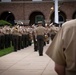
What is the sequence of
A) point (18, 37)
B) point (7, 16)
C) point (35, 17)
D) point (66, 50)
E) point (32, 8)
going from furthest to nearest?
1. point (7, 16)
2. point (35, 17)
3. point (32, 8)
4. point (18, 37)
5. point (66, 50)

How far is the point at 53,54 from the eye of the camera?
2928mm

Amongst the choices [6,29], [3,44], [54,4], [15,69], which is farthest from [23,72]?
[54,4]

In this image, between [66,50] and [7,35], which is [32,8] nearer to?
[7,35]

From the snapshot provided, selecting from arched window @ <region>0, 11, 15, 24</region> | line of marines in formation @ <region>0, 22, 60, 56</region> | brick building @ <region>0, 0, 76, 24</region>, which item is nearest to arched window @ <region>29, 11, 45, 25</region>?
brick building @ <region>0, 0, 76, 24</region>

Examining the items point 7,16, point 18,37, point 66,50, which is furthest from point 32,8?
point 66,50

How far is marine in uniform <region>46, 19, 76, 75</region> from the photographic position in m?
2.84

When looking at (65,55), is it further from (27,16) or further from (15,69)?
(27,16)

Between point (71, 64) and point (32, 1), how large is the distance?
47.5m

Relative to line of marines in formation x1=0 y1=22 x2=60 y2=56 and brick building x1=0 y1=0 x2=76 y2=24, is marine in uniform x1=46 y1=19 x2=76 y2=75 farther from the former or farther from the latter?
brick building x1=0 y1=0 x2=76 y2=24

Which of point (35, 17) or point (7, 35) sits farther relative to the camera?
point (35, 17)

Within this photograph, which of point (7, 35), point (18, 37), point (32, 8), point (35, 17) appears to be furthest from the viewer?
point (35, 17)

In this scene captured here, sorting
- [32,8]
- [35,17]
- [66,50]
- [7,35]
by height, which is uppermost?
[32,8]

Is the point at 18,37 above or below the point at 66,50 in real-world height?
below

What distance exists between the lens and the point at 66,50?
9.42ft
